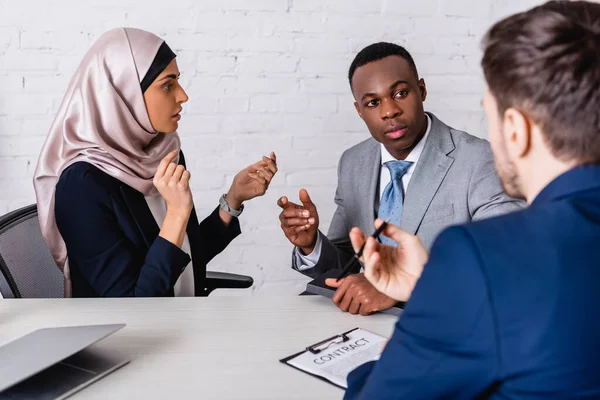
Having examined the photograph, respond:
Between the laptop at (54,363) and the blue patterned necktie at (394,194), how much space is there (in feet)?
3.26

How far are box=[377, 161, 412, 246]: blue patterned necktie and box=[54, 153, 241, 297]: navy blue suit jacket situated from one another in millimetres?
663

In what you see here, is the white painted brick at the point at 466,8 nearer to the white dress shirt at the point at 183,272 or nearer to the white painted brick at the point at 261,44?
the white painted brick at the point at 261,44

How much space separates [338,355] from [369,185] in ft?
2.95

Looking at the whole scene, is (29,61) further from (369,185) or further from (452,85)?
(452,85)

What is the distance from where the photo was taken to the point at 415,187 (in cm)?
183

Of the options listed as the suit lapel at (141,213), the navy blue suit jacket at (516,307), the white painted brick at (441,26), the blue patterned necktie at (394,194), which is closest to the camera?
the navy blue suit jacket at (516,307)

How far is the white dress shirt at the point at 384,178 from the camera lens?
1.82 metres

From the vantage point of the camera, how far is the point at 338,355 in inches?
45.0

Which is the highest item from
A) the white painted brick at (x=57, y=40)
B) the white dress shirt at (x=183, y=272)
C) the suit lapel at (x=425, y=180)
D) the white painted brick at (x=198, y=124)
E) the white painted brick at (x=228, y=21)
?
the white painted brick at (x=228, y=21)

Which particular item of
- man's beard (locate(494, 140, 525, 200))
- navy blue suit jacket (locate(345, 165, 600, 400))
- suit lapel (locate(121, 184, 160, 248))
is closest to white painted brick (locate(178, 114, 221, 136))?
suit lapel (locate(121, 184, 160, 248))

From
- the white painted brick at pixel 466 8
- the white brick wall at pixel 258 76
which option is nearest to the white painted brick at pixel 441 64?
the white brick wall at pixel 258 76

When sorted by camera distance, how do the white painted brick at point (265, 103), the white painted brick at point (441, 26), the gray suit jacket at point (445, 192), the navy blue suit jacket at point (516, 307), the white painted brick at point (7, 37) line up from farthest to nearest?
the white painted brick at point (441, 26) → the white painted brick at point (265, 103) → the white painted brick at point (7, 37) → the gray suit jacket at point (445, 192) → the navy blue suit jacket at point (516, 307)

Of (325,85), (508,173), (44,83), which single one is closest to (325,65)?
(325,85)

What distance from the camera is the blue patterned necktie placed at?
1.88 m
